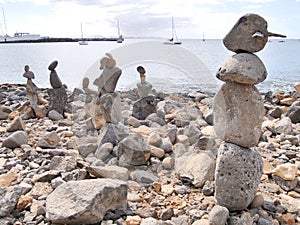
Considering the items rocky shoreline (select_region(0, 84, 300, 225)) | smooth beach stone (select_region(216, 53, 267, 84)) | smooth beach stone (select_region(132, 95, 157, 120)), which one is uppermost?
smooth beach stone (select_region(216, 53, 267, 84))

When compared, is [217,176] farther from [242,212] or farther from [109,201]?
[109,201]

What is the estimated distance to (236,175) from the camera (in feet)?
8.87

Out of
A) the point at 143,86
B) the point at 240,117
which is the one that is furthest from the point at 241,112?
the point at 143,86

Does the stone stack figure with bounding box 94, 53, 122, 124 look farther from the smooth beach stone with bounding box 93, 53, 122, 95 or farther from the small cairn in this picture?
the small cairn

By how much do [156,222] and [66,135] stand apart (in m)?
2.96

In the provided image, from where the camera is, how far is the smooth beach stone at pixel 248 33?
2.60 meters

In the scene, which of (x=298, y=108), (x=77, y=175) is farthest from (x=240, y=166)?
(x=298, y=108)

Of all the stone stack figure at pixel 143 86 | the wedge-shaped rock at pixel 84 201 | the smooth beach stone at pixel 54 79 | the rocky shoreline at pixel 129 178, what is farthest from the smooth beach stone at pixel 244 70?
the smooth beach stone at pixel 54 79

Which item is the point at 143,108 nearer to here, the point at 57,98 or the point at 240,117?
the point at 57,98

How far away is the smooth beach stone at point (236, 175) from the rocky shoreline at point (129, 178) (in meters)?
0.12

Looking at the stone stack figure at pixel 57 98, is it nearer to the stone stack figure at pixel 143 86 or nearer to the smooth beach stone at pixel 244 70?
the stone stack figure at pixel 143 86

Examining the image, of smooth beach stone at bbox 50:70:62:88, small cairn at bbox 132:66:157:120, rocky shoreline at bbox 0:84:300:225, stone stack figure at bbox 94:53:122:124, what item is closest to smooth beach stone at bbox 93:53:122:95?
stone stack figure at bbox 94:53:122:124

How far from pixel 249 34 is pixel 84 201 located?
1862 mm

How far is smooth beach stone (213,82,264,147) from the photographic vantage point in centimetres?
269
